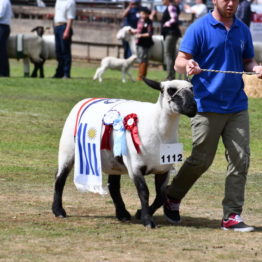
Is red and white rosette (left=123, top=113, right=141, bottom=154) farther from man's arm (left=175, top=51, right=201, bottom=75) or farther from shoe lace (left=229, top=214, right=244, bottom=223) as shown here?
shoe lace (left=229, top=214, right=244, bottom=223)

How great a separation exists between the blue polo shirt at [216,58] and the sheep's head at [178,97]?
0.20 m

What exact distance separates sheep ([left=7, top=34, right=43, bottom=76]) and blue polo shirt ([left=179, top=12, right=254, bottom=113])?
59.5 feet

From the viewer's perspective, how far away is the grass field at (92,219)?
7816 millimetres

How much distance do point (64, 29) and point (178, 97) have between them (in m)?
16.9

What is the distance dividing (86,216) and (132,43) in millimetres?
19002

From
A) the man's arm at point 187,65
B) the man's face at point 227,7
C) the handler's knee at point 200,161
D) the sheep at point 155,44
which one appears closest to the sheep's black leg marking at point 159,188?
the handler's knee at point 200,161

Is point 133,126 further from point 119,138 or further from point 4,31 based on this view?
point 4,31

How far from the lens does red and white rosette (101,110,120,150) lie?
9.14 metres

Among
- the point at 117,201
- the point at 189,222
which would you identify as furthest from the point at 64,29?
the point at 189,222

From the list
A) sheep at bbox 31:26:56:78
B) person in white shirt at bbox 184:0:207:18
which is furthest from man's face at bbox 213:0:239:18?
person in white shirt at bbox 184:0:207:18

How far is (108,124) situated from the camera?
9.15 m

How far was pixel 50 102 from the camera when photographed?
20.0 metres

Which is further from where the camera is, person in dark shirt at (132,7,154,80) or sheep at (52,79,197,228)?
person in dark shirt at (132,7,154,80)

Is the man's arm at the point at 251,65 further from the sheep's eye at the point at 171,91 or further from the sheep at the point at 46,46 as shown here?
the sheep at the point at 46,46
